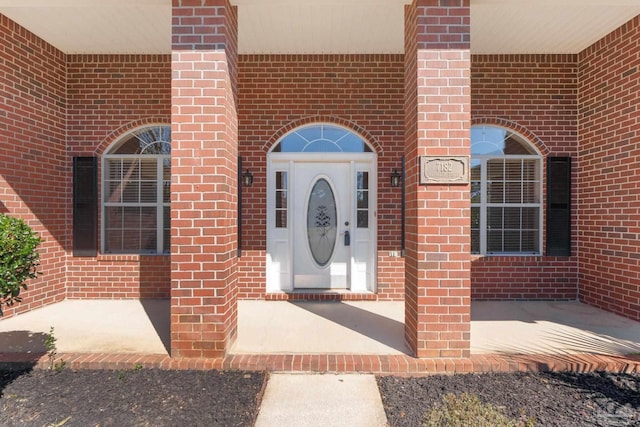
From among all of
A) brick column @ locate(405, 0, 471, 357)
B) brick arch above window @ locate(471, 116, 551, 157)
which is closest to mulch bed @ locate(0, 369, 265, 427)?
brick column @ locate(405, 0, 471, 357)

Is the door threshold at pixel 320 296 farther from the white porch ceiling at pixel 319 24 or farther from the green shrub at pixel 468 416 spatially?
the white porch ceiling at pixel 319 24

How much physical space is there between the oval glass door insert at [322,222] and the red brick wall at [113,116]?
2.44 m

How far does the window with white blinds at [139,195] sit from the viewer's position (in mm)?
5855

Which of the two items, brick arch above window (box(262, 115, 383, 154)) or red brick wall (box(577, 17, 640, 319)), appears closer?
red brick wall (box(577, 17, 640, 319))

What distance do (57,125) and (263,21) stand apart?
12.4ft

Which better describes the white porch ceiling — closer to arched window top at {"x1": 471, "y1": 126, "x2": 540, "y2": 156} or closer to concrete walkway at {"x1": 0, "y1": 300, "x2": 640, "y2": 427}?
arched window top at {"x1": 471, "y1": 126, "x2": 540, "y2": 156}

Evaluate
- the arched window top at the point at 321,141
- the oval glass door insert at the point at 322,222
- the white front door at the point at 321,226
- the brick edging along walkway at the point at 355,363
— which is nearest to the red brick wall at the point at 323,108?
the arched window top at the point at 321,141

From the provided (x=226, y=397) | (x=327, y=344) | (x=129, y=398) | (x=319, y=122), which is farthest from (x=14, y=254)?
(x=319, y=122)

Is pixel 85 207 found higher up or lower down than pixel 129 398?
higher up

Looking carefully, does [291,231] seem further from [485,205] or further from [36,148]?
[36,148]

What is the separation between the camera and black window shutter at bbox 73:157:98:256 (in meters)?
5.69

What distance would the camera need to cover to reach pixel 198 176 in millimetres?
3420

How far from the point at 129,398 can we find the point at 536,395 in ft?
10.9

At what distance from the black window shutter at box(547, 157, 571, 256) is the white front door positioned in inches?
130
